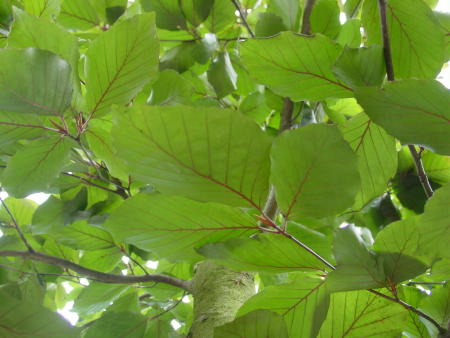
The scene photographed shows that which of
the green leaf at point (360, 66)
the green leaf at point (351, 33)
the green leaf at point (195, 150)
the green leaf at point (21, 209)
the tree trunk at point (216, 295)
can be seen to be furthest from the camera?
the green leaf at point (21, 209)

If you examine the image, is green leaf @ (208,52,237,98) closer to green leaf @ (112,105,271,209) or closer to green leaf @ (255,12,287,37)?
green leaf @ (255,12,287,37)

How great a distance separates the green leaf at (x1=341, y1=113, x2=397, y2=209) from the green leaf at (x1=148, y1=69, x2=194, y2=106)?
0.27 meters

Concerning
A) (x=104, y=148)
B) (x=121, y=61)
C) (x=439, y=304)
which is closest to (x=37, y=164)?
(x=104, y=148)

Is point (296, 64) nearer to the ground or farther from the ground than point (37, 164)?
farther from the ground

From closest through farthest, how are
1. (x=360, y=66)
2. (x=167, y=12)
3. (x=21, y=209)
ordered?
(x=360, y=66), (x=167, y=12), (x=21, y=209)

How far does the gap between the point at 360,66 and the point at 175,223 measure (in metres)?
0.26

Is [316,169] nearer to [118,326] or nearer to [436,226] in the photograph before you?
[436,226]

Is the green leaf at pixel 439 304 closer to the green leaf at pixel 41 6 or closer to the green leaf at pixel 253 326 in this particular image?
the green leaf at pixel 253 326

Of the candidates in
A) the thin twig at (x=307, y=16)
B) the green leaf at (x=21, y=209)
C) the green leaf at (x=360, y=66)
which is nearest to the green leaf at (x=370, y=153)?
the green leaf at (x=360, y=66)

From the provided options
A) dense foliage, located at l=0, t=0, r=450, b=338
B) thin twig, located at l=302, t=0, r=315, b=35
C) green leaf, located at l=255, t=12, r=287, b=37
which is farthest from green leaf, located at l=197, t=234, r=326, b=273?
thin twig, located at l=302, t=0, r=315, b=35

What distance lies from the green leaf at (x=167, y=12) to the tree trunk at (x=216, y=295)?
47cm

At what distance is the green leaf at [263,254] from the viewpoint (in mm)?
383

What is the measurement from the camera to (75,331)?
48 centimetres

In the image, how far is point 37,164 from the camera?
57cm
